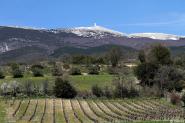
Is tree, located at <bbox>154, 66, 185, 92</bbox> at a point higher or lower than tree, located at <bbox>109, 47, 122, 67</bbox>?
lower

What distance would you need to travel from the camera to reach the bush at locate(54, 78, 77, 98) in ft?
369

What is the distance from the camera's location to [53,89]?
115938mm

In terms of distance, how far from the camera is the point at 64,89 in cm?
11294

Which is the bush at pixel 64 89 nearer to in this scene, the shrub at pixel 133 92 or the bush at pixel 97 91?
the bush at pixel 97 91

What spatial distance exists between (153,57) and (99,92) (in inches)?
1591

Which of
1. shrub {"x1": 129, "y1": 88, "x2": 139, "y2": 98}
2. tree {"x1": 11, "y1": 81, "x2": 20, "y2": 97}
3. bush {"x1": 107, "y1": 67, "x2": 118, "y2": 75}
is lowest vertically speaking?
shrub {"x1": 129, "y1": 88, "x2": 139, "y2": 98}

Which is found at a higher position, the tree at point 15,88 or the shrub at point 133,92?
the tree at point 15,88

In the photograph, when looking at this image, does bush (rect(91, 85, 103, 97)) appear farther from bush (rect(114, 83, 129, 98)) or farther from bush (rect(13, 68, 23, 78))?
bush (rect(13, 68, 23, 78))

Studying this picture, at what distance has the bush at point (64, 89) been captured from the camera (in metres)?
113

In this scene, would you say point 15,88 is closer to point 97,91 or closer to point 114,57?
point 97,91

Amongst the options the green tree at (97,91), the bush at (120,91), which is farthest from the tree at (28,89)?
the bush at (120,91)

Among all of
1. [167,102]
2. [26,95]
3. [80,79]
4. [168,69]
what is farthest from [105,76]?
[167,102]

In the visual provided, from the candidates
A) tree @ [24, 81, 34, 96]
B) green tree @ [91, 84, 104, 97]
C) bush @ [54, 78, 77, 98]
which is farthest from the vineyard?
tree @ [24, 81, 34, 96]

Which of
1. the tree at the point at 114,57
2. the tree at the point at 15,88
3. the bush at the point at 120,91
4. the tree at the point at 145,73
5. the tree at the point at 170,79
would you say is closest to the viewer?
the tree at the point at 15,88
